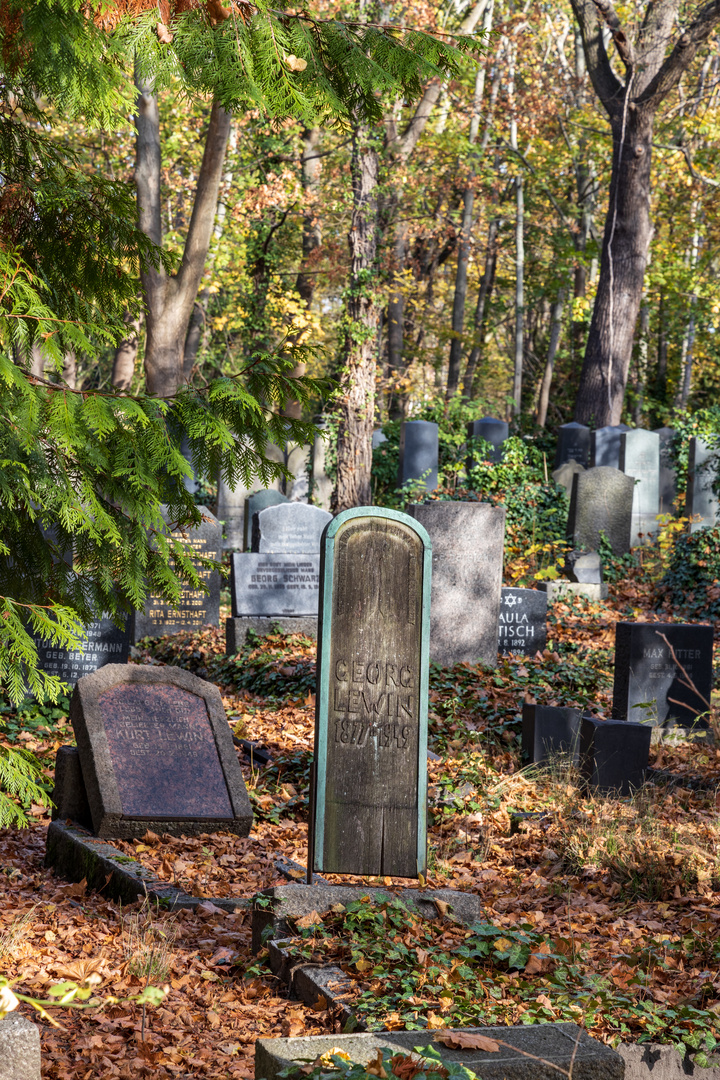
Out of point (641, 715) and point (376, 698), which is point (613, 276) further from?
point (376, 698)

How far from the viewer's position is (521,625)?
34.6 ft

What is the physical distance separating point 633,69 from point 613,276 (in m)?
3.51

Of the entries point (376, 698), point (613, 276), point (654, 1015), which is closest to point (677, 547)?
point (613, 276)

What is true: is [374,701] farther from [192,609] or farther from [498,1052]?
[192,609]

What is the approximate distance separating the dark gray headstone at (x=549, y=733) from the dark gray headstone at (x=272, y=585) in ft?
14.4

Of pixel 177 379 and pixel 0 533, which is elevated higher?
pixel 177 379

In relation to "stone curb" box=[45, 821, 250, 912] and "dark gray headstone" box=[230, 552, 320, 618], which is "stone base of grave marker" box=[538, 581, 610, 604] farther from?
"stone curb" box=[45, 821, 250, 912]

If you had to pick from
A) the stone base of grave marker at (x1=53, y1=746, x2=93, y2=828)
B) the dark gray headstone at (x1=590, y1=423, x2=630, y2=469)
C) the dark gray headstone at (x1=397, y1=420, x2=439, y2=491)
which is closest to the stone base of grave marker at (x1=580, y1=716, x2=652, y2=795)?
the stone base of grave marker at (x1=53, y1=746, x2=93, y2=828)

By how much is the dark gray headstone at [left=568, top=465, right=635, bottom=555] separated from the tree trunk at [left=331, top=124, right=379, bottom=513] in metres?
3.47

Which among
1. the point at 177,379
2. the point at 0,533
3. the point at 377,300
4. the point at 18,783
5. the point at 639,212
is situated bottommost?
the point at 18,783

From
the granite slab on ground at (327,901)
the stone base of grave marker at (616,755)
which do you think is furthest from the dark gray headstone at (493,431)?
the granite slab on ground at (327,901)

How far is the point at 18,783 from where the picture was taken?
3.43 m

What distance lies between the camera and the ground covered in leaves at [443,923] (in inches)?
132

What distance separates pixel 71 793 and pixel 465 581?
492cm
